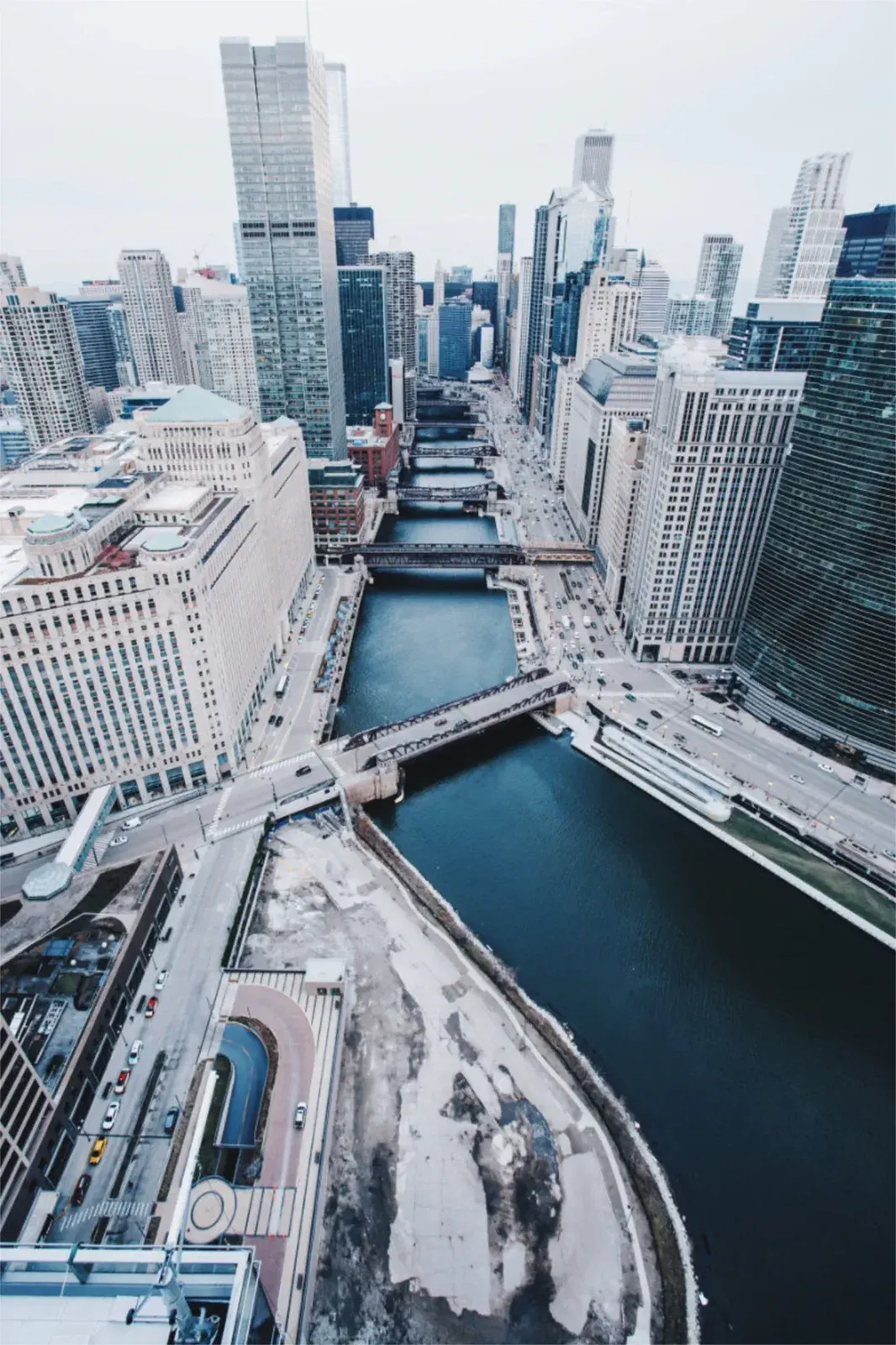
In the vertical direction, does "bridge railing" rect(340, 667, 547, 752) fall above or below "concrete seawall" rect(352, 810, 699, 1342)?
above

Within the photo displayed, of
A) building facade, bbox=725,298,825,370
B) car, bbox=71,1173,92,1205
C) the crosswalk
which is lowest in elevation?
car, bbox=71,1173,92,1205

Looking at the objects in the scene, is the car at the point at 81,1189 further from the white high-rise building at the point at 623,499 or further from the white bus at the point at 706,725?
the white high-rise building at the point at 623,499

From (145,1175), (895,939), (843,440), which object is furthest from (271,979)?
(843,440)

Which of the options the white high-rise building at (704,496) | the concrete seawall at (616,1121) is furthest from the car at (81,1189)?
the white high-rise building at (704,496)

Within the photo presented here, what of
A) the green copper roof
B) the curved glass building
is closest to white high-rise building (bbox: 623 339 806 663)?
the curved glass building

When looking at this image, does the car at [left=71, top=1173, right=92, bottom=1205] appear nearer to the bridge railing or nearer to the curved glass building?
the bridge railing

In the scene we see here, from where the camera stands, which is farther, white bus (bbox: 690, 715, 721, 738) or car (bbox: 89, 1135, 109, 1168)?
white bus (bbox: 690, 715, 721, 738)
